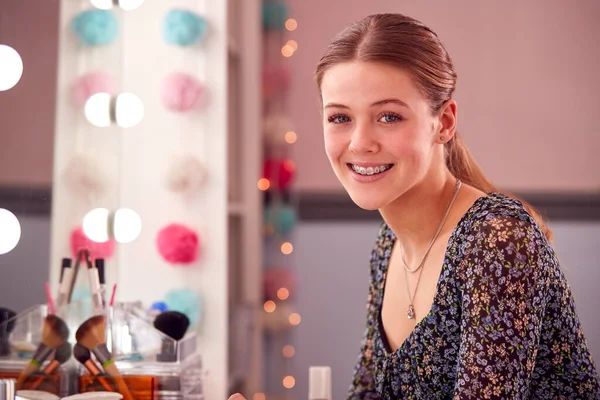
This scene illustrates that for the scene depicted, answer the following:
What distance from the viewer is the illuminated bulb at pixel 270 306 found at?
2.47 m

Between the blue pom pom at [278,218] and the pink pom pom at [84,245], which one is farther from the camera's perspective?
the blue pom pom at [278,218]

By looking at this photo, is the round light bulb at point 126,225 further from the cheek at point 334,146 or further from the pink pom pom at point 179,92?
the cheek at point 334,146

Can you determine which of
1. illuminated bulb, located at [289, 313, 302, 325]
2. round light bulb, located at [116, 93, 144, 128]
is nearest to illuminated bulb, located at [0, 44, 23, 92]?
round light bulb, located at [116, 93, 144, 128]

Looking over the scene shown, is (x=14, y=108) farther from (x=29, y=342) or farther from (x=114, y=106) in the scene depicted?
(x=114, y=106)

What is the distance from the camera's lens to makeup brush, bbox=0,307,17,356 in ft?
3.33

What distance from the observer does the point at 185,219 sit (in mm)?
1837

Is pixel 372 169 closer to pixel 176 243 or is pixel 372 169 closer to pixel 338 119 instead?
pixel 338 119

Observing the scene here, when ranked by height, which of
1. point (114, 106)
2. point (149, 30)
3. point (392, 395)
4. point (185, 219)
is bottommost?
point (392, 395)

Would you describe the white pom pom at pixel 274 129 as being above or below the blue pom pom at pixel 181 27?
below

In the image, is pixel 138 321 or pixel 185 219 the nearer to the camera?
pixel 138 321

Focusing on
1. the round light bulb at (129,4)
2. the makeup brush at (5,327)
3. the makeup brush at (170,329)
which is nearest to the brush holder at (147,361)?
the makeup brush at (170,329)

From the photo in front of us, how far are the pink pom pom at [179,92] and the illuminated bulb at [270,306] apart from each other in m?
0.90

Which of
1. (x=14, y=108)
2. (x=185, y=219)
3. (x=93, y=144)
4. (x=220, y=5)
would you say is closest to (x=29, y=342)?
(x=14, y=108)

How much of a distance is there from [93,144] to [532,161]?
173 centimetres
